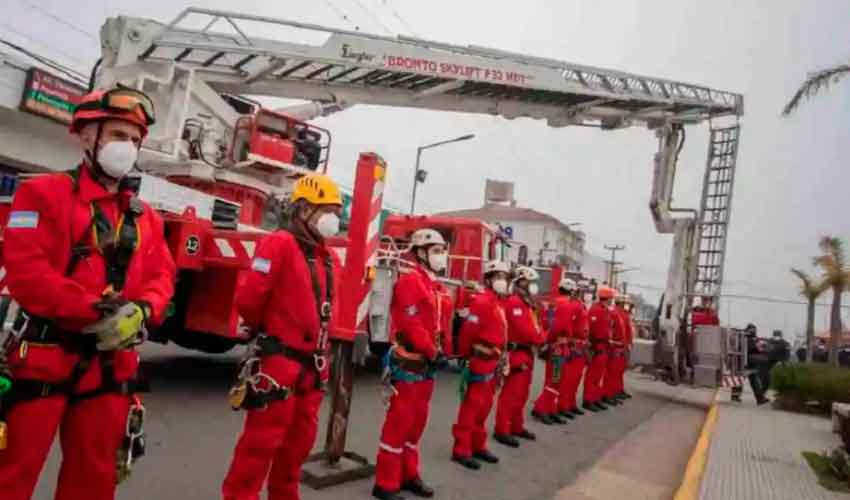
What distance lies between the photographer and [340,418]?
4891 mm

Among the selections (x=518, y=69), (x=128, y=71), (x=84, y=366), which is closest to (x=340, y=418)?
(x=84, y=366)

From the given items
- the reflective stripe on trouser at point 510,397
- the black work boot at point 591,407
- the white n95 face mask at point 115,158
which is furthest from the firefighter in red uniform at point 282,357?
the black work boot at point 591,407

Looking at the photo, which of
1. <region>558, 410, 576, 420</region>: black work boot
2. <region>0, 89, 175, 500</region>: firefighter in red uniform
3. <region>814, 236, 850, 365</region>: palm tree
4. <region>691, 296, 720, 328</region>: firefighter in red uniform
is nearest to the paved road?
<region>558, 410, 576, 420</region>: black work boot

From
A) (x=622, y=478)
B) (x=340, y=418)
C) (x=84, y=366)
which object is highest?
(x=84, y=366)

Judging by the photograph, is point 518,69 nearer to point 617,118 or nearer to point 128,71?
point 617,118

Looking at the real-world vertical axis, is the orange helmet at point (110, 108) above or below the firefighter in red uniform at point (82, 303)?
above

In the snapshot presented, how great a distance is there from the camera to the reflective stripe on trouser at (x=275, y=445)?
3.34m

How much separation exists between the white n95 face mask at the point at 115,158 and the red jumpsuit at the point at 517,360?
16.4ft

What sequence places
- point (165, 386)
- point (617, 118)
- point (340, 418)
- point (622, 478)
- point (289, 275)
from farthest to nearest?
point (617, 118), point (165, 386), point (622, 478), point (340, 418), point (289, 275)

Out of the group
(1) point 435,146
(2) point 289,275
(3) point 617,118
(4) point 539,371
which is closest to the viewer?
(2) point 289,275

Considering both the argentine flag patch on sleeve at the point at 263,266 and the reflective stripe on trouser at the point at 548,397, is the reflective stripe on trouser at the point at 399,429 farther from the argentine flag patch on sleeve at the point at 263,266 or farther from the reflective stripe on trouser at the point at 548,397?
the reflective stripe on trouser at the point at 548,397

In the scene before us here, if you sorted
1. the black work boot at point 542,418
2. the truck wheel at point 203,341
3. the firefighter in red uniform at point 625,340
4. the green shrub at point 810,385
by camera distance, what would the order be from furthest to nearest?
1. the firefighter in red uniform at point 625,340
2. the green shrub at point 810,385
3. the black work boot at point 542,418
4. the truck wheel at point 203,341

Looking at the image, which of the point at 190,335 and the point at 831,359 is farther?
the point at 831,359

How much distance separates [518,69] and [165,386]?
6.86 m
